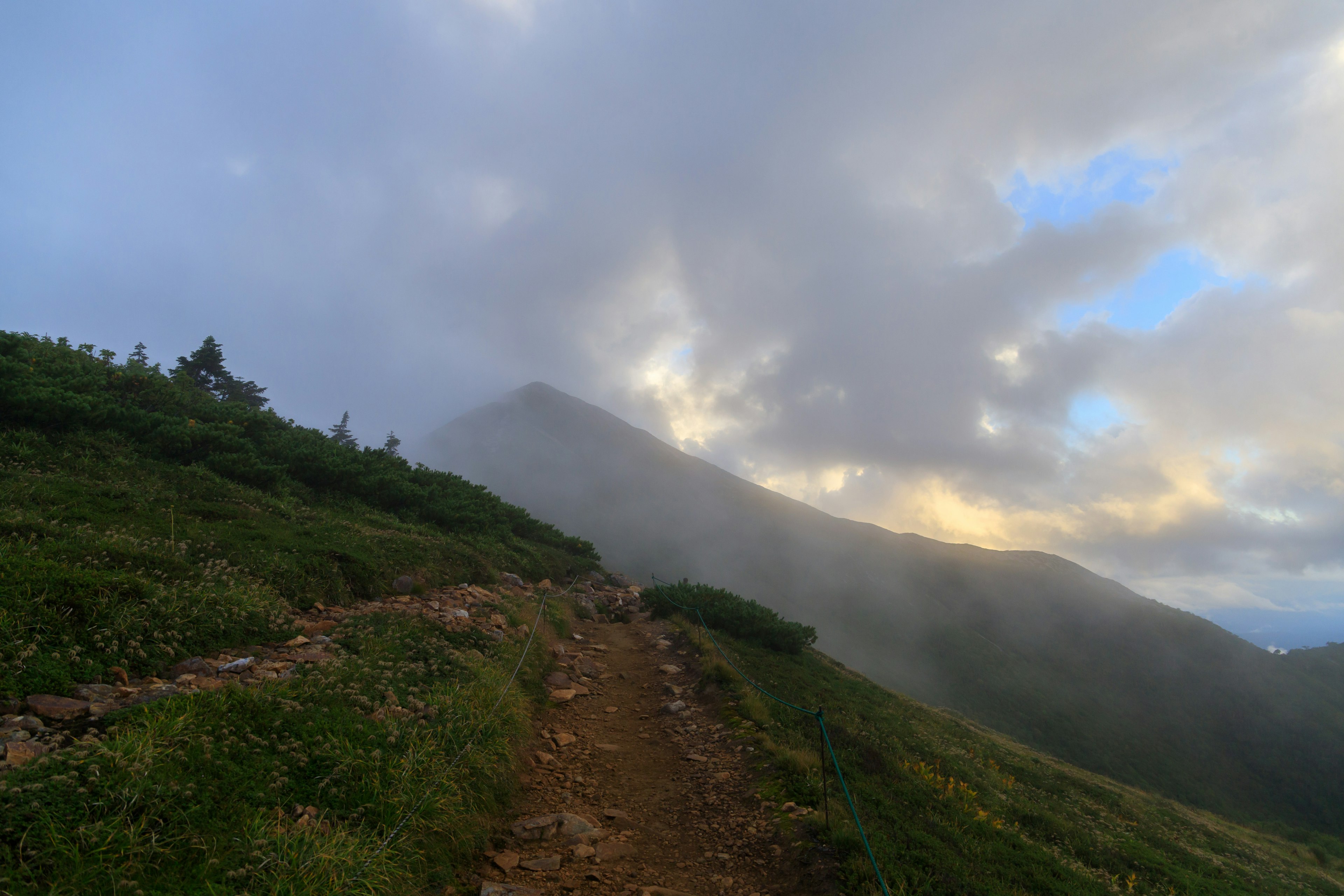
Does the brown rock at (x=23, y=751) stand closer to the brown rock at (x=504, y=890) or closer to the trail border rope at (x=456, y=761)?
the trail border rope at (x=456, y=761)

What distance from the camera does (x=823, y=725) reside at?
24.3ft

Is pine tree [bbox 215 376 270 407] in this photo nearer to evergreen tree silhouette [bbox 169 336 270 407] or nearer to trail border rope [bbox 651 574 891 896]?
evergreen tree silhouette [bbox 169 336 270 407]

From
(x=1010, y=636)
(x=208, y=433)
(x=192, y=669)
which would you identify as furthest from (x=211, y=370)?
(x=1010, y=636)

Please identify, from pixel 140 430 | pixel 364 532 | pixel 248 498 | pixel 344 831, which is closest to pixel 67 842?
pixel 344 831

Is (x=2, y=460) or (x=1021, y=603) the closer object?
(x=2, y=460)

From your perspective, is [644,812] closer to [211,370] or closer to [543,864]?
[543,864]

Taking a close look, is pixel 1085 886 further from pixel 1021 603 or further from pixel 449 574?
pixel 1021 603

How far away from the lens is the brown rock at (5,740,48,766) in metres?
4.05

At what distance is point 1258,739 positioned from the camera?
315 feet

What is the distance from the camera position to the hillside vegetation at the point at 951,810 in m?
6.84

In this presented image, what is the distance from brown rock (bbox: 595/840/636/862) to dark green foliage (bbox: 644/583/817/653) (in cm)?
1236

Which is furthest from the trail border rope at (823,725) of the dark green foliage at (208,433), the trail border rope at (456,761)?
the dark green foliage at (208,433)

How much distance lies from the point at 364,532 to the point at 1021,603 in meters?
153

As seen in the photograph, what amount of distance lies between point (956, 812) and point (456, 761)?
767cm
